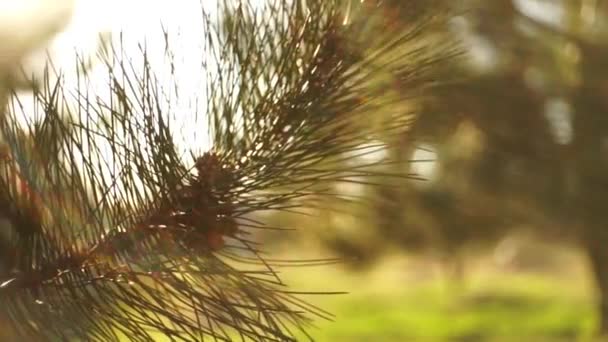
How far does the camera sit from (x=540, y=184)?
142cm

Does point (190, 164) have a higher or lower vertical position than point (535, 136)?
lower

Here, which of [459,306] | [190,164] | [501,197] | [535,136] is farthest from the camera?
[459,306]

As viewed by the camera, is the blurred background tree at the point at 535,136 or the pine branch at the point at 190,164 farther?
the blurred background tree at the point at 535,136

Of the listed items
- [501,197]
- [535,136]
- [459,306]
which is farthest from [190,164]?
[459,306]

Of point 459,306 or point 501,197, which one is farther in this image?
point 459,306

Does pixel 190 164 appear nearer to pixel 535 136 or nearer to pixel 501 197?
pixel 535 136

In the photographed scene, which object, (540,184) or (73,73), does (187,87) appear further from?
(540,184)

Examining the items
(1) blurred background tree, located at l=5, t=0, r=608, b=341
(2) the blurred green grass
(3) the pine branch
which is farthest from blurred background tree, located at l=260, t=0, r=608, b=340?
(3) the pine branch

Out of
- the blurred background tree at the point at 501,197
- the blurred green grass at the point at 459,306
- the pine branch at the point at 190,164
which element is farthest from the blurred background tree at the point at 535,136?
the pine branch at the point at 190,164

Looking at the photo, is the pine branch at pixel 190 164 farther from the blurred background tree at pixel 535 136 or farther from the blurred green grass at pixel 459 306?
the blurred green grass at pixel 459 306

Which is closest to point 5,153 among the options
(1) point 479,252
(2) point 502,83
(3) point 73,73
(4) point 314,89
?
(3) point 73,73

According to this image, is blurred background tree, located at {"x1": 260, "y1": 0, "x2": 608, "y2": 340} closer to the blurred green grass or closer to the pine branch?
the blurred green grass

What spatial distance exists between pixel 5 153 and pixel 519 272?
177 cm

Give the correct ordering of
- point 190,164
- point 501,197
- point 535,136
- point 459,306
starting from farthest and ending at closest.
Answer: point 459,306 → point 501,197 → point 535,136 → point 190,164
